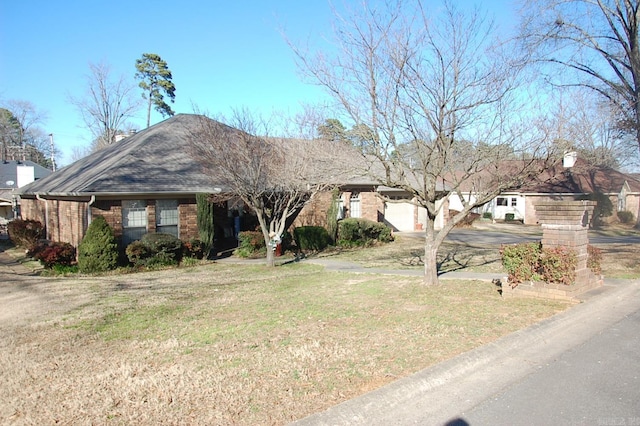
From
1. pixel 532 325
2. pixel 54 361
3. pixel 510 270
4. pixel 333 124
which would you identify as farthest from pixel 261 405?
pixel 333 124

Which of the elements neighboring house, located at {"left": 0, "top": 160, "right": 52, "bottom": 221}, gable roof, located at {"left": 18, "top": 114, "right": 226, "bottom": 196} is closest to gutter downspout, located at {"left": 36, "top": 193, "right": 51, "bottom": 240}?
gable roof, located at {"left": 18, "top": 114, "right": 226, "bottom": 196}

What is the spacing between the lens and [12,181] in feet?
113

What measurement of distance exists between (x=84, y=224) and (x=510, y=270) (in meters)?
12.6

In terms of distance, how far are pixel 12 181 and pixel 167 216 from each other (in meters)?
25.8

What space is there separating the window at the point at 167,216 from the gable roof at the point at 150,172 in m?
0.69

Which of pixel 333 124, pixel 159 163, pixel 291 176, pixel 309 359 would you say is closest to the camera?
pixel 309 359

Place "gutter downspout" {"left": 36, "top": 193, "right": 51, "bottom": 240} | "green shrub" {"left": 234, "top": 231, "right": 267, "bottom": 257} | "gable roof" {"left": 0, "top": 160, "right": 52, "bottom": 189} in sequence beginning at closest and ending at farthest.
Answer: "green shrub" {"left": 234, "top": 231, "right": 267, "bottom": 257} < "gutter downspout" {"left": 36, "top": 193, "right": 51, "bottom": 240} < "gable roof" {"left": 0, "top": 160, "right": 52, "bottom": 189}

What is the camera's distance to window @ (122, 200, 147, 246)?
1484 cm

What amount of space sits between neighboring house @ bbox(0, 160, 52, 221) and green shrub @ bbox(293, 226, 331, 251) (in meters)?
16.6

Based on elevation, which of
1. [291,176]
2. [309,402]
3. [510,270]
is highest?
[291,176]

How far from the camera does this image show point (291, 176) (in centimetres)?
1371

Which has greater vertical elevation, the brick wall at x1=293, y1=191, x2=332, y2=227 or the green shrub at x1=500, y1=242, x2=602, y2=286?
the brick wall at x1=293, y1=191, x2=332, y2=227

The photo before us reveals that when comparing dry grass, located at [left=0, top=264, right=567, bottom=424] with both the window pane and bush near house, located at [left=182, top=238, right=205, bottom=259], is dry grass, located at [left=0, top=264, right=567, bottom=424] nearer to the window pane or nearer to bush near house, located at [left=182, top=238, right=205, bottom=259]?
bush near house, located at [left=182, top=238, right=205, bottom=259]

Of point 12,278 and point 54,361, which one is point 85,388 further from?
point 12,278
